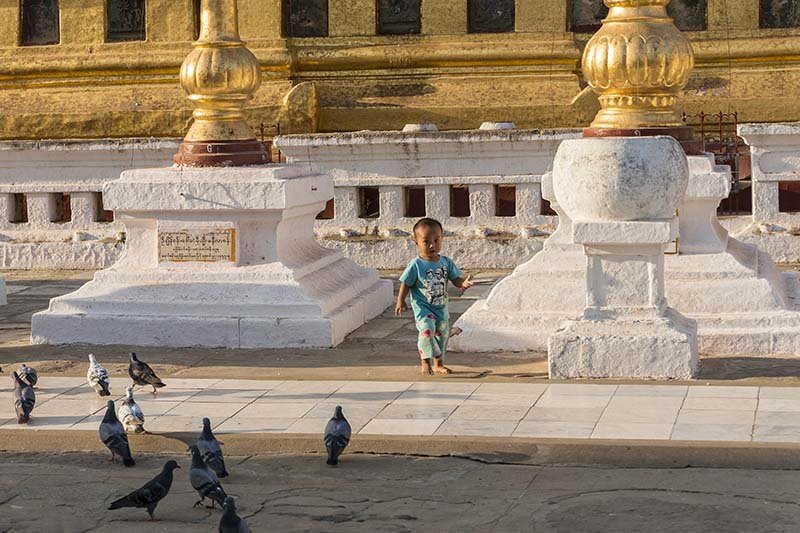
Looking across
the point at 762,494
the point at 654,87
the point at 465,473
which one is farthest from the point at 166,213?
the point at 762,494

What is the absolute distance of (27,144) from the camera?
16781 mm

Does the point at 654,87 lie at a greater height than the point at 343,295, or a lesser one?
greater

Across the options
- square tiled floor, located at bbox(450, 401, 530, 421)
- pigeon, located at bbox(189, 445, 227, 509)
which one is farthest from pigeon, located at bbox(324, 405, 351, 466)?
square tiled floor, located at bbox(450, 401, 530, 421)

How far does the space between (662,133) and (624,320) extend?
1958 millimetres

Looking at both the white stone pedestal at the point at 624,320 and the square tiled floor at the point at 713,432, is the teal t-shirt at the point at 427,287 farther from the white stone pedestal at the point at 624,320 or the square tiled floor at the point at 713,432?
the square tiled floor at the point at 713,432

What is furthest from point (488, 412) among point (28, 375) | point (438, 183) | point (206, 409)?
point (438, 183)

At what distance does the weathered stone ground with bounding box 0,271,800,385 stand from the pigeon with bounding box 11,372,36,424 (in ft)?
5.41

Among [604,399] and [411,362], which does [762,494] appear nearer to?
[604,399]

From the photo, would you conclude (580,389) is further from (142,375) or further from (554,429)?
(142,375)

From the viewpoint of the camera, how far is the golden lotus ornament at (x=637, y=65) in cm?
1132

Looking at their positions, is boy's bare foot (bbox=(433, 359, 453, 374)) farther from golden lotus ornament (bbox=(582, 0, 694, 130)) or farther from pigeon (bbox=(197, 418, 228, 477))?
pigeon (bbox=(197, 418, 228, 477))

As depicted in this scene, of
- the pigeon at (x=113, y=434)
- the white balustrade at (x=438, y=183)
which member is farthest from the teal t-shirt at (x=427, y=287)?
the white balustrade at (x=438, y=183)

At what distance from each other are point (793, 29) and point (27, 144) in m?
8.70

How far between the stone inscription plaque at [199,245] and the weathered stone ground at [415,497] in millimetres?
3764
